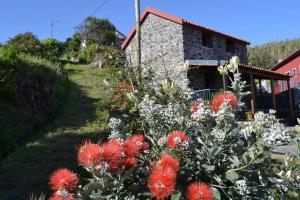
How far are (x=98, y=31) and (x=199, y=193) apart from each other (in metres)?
47.7

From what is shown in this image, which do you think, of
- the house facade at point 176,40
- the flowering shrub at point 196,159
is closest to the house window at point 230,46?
the house facade at point 176,40

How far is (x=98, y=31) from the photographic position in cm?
4878

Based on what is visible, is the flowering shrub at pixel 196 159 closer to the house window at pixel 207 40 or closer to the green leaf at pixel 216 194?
the green leaf at pixel 216 194

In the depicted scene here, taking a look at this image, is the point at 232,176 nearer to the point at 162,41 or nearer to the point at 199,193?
the point at 199,193

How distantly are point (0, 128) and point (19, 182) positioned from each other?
407 centimetres

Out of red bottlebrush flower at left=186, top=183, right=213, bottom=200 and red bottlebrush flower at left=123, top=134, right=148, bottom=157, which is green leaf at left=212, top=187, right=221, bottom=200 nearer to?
red bottlebrush flower at left=186, top=183, right=213, bottom=200

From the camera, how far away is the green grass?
794 centimetres

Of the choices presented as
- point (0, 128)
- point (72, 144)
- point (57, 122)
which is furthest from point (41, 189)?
point (57, 122)

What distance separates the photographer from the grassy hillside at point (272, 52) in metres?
52.7

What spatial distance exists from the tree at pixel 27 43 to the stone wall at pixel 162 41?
6899 millimetres

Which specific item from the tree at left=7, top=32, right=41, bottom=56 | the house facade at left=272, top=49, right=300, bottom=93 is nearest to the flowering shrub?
the tree at left=7, top=32, right=41, bottom=56

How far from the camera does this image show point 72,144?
1159 centimetres

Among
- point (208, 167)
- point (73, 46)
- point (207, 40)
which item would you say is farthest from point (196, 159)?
point (73, 46)

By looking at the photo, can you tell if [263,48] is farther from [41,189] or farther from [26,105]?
[41,189]
